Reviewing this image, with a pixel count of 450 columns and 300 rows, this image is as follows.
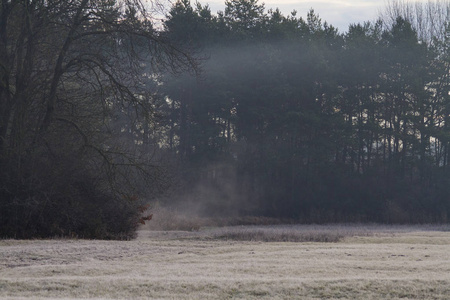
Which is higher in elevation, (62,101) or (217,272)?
(62,101)

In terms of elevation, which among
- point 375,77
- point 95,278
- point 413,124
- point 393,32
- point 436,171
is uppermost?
point 393,32

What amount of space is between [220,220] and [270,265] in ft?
91.2

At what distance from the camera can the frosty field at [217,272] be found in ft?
33.2

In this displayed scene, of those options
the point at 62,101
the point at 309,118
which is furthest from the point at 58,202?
the point at 309,118

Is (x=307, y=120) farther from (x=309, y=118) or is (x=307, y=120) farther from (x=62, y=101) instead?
(x=62, y=101)

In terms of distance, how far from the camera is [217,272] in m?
12.2

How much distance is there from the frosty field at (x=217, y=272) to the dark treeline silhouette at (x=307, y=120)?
1262 inches

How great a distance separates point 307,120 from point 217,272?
129ft

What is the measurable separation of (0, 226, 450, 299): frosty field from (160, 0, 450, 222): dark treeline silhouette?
32067 mm

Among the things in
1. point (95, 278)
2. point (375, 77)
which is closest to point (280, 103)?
point (375, 77)

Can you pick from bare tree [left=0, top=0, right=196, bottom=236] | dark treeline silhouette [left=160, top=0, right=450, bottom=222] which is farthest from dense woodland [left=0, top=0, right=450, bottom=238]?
bare tree [left=0, top=0, right=196, bottom=236]

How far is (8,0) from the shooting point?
22453mm

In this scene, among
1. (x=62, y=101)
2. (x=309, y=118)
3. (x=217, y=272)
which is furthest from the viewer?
(x=309, y=118)

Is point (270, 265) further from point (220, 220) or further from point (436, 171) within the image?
point (436, 171)
